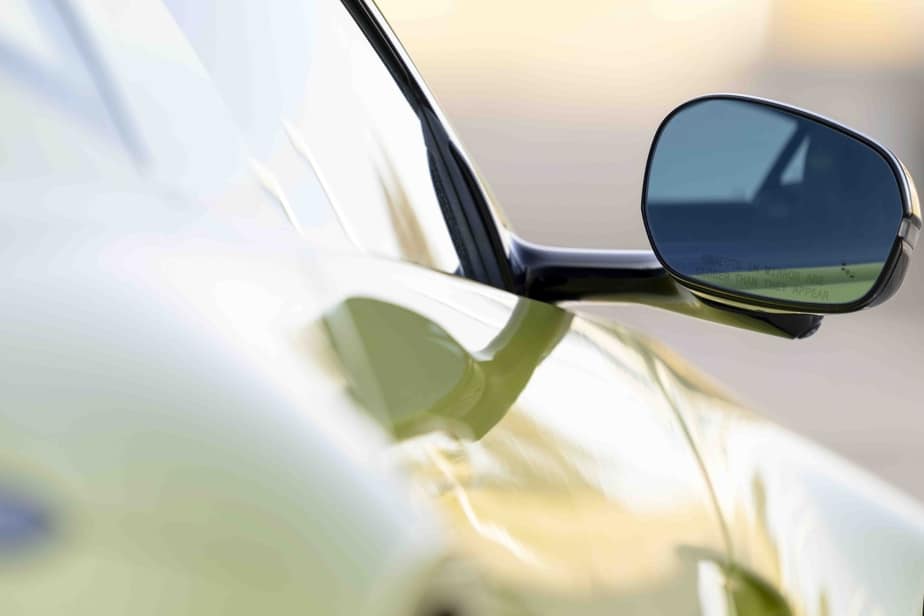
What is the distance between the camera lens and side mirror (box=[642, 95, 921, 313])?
107cm

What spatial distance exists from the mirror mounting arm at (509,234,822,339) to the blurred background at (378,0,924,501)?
471 cm

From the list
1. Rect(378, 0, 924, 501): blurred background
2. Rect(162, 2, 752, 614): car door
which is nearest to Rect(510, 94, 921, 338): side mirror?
Rect(162, 2, 752, 614): car door

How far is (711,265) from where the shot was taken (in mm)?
1108

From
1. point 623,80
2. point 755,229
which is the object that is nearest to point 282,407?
point 755,229

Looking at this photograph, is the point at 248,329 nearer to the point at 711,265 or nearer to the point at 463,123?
the point at 711,265

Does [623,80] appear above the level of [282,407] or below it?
below

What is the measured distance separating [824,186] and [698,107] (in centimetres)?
17

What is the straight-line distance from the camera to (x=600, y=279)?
4.15 feet

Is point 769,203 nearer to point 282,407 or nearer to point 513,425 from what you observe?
point 513,425

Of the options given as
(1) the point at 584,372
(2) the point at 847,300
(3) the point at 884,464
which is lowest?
(3) the point at 884,464

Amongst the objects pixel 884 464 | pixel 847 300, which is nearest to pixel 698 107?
pixel 847 300

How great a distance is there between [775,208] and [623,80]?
753cm

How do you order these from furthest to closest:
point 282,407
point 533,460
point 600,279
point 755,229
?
point 600,279
point 755,229
point 533,460
point 282,407

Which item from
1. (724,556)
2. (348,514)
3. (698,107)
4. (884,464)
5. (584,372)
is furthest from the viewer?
(884,464)
